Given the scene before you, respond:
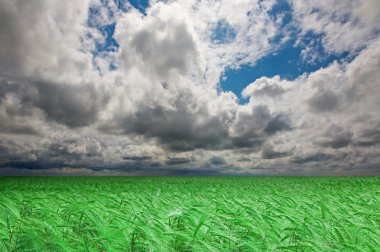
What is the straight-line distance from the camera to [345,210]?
7.93 meters

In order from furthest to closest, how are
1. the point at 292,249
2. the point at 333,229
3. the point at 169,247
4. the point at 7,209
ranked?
the point at 7,209 < the point at 333,229 < the point at 169,247 < the point at 292,249

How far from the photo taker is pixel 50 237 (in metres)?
4.86

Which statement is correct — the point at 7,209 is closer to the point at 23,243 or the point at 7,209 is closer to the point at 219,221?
the point at 23,243

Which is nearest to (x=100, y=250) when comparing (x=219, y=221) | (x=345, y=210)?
(x=219, y=221)

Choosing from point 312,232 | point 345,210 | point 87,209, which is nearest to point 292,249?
point 312,232

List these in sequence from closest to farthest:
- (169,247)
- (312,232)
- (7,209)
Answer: (169,247) < (312,232) < (7,209)

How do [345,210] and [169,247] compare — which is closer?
[169,247]

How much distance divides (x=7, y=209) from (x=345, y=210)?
26.7 feet

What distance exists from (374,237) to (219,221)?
2591mm

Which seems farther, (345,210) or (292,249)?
(345,210)

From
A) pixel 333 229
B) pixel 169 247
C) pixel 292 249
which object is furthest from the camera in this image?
pixel 333 229

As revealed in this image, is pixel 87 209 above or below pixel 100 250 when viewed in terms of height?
above

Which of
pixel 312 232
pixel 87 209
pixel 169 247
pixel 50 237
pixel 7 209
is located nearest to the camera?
pixel 169 247

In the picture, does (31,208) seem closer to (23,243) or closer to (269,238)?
(23,243)
